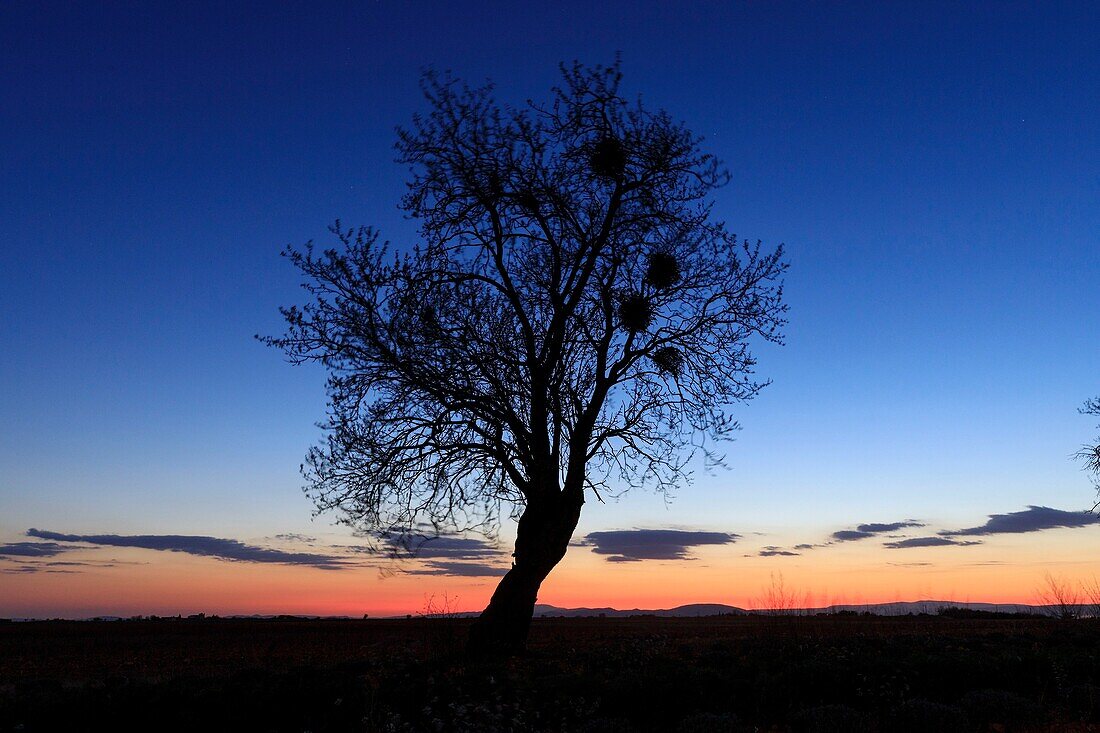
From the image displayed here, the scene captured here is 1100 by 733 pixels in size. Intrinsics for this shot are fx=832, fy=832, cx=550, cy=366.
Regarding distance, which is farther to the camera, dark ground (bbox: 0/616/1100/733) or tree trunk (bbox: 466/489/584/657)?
tree trunk (bbox: 466/489/584/657)

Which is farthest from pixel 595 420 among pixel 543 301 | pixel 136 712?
pixel 136 712

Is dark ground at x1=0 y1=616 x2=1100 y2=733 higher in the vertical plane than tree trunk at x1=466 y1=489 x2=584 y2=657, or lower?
lower

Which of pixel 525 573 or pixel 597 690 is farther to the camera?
pixel 525 573

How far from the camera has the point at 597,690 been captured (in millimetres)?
11500

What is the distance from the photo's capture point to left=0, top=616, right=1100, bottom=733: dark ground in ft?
33.4

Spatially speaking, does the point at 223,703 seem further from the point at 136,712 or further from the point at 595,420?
the point at 595,420

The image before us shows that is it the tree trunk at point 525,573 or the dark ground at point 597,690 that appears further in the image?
the tree trunk at point 525,573

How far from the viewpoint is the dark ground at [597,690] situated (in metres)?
10.2

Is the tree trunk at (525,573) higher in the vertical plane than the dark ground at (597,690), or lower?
Answer: higher

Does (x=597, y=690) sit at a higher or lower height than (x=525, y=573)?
lower

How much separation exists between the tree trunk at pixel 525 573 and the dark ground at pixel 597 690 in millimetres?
621

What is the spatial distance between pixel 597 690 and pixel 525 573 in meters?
5.13

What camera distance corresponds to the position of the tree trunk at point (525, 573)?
16172mm

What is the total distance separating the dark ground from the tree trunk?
2.04 feet
